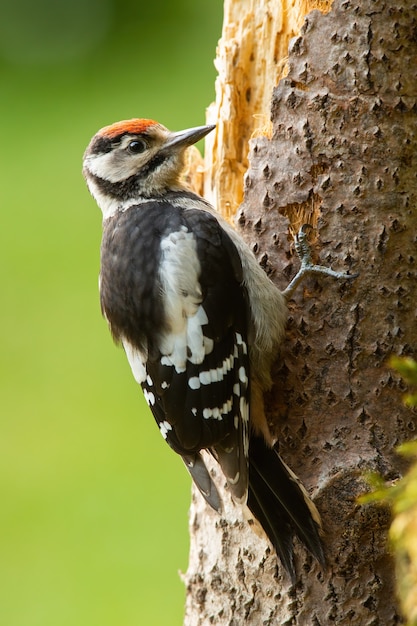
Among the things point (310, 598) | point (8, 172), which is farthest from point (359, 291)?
point (8, 172)

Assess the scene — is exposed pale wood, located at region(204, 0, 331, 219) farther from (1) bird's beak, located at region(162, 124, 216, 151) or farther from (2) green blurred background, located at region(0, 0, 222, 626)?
(2) green blurred background, located at region(0, 0, 222, 626)

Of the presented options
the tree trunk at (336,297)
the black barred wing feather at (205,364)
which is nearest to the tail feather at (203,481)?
the black barred wing feather at (205,364)

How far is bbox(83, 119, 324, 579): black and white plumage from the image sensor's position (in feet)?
8.10

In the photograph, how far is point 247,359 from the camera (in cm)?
259

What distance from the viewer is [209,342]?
2551 millimetres

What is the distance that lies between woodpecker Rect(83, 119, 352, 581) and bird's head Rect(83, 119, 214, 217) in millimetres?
228

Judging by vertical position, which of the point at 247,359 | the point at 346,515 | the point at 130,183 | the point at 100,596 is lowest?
the point at 100,596

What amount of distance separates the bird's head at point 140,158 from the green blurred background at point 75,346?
2014 mm

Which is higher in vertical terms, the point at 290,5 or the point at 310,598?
the point at 290,5

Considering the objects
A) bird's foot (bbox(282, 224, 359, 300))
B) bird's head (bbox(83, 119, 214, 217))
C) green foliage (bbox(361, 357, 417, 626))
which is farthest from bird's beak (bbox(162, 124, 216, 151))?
green foliage (bbox(361, 357, 417, 626))

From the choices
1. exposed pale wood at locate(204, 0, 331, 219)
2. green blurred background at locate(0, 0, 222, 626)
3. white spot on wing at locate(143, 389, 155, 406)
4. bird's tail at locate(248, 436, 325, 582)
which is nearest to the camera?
bird's tail at locate(248, 436, 325, 582)

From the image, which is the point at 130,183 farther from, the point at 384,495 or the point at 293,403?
the point at 384,495

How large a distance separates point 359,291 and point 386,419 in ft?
1.20

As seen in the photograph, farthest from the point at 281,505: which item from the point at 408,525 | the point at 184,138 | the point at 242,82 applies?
the point at 242,82
